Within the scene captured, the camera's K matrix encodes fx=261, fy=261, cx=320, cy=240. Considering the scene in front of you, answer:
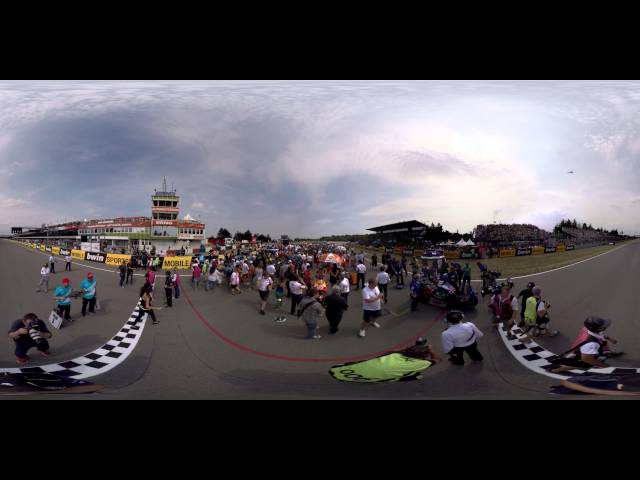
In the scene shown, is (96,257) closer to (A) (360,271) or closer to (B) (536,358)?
(A) (360,271)

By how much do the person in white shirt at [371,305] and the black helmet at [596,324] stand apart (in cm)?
128

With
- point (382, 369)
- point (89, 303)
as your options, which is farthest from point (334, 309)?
point (89, 303)

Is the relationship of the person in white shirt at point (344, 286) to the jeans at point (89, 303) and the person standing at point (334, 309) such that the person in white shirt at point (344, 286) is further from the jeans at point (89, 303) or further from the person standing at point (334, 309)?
the jeans at point (89, 303)

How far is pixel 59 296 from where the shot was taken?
62.5 inches

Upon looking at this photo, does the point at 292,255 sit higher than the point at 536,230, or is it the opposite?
the point at 536,230

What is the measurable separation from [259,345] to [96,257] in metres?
1.18

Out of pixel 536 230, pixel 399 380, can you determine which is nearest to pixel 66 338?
pixel 399 380

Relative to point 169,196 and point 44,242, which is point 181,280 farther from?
point 44,242

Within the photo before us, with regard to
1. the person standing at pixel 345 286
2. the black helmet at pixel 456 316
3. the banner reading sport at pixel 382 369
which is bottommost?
the banner reading sport at pixel 382 369

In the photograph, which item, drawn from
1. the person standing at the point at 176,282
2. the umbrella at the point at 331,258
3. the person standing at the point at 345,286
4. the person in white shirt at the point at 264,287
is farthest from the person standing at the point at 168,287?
the person standing at the point at 345,286

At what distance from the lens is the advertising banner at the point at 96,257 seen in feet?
5.34

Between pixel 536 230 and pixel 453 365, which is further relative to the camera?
pixel 536 230

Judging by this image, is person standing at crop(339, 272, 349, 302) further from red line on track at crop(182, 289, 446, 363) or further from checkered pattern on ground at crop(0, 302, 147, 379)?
checkered pattern on ground at crop(0, 302, 147, 379)

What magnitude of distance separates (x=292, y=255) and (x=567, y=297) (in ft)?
5.77
